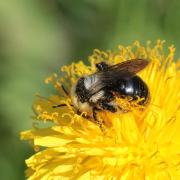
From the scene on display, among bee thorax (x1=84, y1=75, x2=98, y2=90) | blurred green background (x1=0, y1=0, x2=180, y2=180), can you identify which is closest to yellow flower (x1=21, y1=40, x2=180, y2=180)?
bee thorax (x1=84, y1=75, x2=98, y2=90)

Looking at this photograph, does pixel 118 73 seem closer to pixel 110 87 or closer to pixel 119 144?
pixel 110 87

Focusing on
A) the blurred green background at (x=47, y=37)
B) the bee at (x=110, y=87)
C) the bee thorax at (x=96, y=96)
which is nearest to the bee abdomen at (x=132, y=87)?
the bee at (x=110, y=87)

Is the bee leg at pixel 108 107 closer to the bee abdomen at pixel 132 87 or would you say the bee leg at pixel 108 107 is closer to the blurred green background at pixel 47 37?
the bee abdomen at pixel 132 87

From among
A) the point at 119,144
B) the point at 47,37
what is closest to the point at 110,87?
the point at 119,144

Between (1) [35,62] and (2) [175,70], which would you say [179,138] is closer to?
(2) [175,70]

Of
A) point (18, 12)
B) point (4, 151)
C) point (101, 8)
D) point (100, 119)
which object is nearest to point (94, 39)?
point (101, 8)

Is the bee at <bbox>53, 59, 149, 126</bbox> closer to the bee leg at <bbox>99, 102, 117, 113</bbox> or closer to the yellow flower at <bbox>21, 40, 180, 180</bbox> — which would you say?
the bee leg at <bbox>99, 102, 117, 113</bbox>
